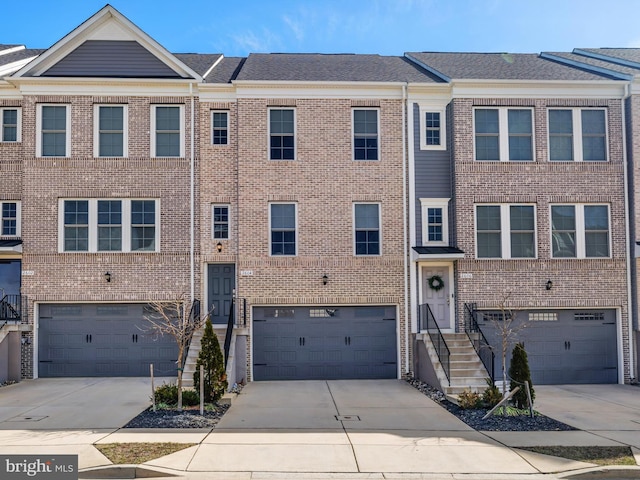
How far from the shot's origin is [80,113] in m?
17.0

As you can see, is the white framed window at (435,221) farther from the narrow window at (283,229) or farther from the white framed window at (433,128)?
the narrow window at (283,229)

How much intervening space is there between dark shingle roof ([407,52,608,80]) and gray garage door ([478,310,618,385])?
7.02m

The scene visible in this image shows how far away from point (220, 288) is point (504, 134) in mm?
9444

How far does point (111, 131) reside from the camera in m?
17.0

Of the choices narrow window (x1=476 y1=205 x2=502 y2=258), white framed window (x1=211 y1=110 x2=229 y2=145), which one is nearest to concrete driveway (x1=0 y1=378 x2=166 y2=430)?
white framed window (x1=211 y1=110 x2=229 y2=145)

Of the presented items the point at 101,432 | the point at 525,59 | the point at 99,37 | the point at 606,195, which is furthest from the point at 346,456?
the point at 525,59

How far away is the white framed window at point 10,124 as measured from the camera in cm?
1727

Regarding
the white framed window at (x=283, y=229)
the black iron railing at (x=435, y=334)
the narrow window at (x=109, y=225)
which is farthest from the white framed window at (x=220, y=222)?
the black iron railing at (x=435, y=334)

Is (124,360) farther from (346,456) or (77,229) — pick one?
(346,456)

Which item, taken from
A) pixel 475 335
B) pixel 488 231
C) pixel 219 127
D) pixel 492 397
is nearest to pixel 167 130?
pixel 219 127

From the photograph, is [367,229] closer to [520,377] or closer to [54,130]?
[520,377]

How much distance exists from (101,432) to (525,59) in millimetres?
17623

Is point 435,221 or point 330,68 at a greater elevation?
point 330,68

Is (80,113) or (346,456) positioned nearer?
(346,456)
